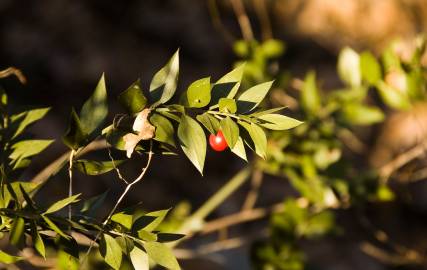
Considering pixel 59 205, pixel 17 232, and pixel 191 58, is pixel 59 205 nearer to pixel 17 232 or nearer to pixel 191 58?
pixel 17 232

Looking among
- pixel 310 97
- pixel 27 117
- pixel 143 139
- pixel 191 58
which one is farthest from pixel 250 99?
pixel 191 58

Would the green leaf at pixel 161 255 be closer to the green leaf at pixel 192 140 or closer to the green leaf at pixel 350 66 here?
the green leaf at pixel 192 140

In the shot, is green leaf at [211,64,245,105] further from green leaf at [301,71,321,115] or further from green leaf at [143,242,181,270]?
green leaf at [301,71,321,115]

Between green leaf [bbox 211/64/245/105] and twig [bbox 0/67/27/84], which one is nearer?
green leaf [bbox 211/64/245/105]

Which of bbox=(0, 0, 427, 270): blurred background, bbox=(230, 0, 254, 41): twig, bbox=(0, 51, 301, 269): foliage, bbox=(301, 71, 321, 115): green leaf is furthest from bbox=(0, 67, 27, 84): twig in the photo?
bbox=(0, 0, 427, 270): blurred background

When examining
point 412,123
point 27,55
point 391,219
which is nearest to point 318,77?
point 412,123
